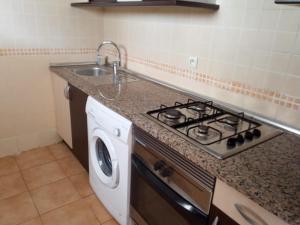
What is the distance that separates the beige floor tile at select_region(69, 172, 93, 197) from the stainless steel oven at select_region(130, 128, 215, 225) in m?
0.63

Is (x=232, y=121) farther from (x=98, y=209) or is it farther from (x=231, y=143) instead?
(x=98, y=209)

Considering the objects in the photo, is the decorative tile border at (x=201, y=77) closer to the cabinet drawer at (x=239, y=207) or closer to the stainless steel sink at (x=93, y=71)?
the stainless steel sink at (x=93, y=71)

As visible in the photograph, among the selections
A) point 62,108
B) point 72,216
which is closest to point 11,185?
point 72,216

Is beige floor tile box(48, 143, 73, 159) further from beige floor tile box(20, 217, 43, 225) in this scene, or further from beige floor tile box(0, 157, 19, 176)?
beige floor tile box(20, 217, 43, 225)

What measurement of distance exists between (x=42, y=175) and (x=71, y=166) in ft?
0.84

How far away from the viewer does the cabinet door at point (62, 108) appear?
2.15m

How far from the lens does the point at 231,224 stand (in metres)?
0.87

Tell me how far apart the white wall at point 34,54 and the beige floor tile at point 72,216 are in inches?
39.9

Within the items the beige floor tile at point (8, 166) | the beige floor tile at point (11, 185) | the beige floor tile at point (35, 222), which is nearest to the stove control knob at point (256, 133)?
the beige floor tile at point (35, 222)

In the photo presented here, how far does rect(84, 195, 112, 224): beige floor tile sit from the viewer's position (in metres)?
1.72

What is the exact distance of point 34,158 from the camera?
236cm

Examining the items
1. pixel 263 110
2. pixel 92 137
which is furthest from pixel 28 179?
pixel 263 110

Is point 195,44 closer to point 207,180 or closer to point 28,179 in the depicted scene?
point 207,180

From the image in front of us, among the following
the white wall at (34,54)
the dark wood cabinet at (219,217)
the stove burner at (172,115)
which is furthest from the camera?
the white wall at (34,54)
